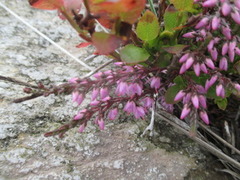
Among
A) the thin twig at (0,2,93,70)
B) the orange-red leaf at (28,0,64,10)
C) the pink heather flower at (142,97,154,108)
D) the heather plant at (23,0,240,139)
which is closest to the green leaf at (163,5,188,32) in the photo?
the heather plant at (23,0,240,139)

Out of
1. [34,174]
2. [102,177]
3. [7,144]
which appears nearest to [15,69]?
[7,144]

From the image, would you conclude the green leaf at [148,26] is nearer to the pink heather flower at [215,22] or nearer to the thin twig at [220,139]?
A: the pink heather flower at [215,22]

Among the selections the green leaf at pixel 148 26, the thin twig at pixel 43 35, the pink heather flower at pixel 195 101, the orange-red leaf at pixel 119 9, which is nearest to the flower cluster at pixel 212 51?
the pink heather flower at pixel 195 101

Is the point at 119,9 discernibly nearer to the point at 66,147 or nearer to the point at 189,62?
the point at 189,62

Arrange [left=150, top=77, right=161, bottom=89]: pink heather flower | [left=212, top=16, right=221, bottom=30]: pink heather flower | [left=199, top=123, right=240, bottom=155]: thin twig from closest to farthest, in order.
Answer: [left=212, top=16, right=221, bottom=30]: pink heather flower < [left=150, top=77, right=161, bottom=89]: pink heather flower < [left=199, top=123, right=240, bottom=155]: thin twig

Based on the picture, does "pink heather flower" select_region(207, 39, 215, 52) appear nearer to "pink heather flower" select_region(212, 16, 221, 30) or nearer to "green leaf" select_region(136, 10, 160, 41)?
"pink heather flower" select_region(212, 16, 221, 30)

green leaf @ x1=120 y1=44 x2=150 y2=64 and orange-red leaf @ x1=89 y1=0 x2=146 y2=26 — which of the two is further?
green leaf @ x1=120 y1=44 x2=150 y2=64

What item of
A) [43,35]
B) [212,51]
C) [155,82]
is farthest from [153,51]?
[43,35]

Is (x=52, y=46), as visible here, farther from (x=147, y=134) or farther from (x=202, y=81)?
(x=202, y=81)
